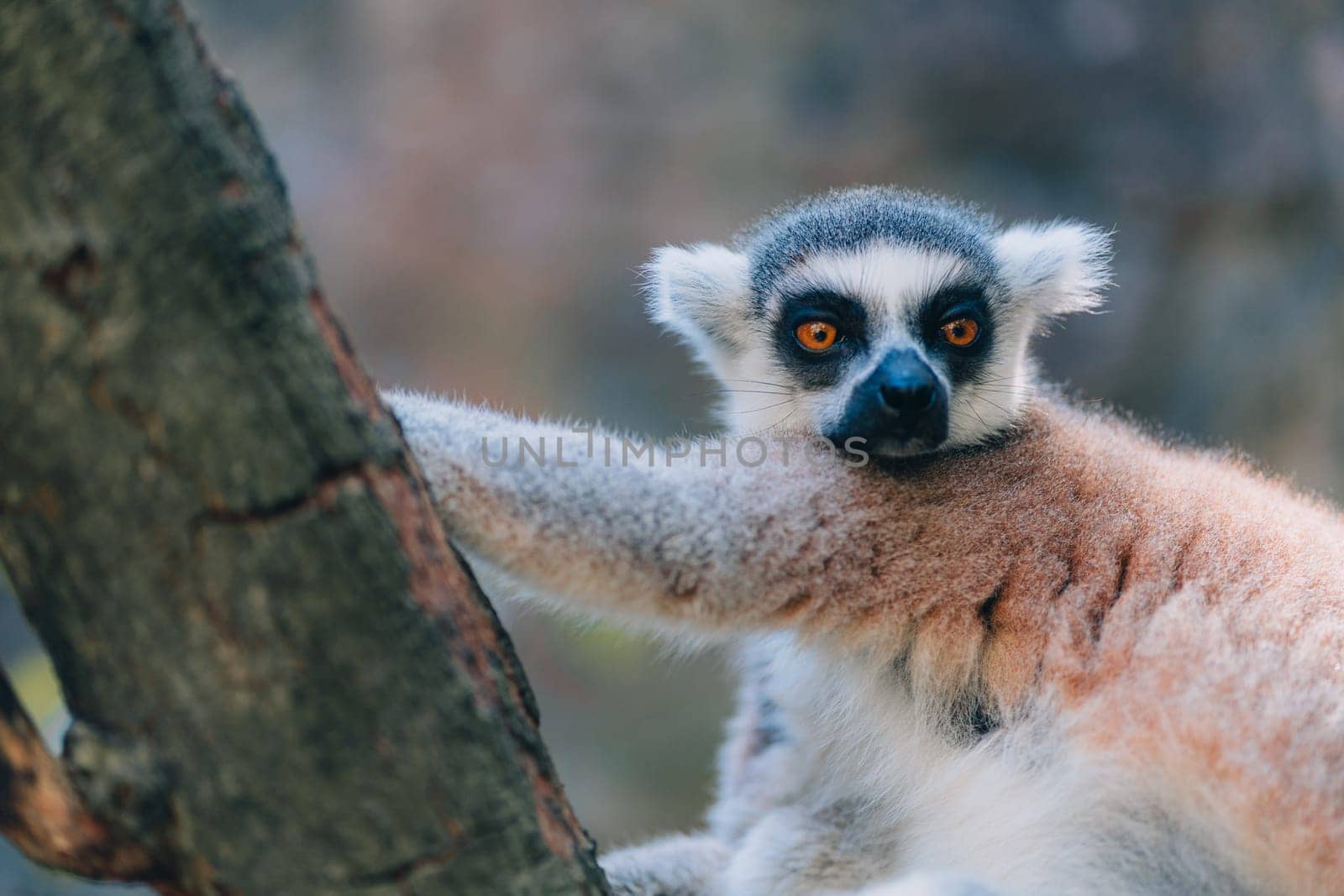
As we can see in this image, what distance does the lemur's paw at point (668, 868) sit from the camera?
119 inches

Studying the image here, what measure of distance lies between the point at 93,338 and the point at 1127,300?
814cm

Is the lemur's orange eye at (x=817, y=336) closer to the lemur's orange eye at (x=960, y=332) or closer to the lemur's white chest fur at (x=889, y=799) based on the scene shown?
the lemur's orange eye at (x=960, y=332)

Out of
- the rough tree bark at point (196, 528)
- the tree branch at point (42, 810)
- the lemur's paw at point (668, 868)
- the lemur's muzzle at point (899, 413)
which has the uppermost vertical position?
the lemur's muzzle at point (899, 413)

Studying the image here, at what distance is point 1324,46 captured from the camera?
27.0 ft

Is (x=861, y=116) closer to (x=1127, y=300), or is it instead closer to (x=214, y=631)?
(x=1127, y=300)

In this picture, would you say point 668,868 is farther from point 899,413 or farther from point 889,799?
point 899,413

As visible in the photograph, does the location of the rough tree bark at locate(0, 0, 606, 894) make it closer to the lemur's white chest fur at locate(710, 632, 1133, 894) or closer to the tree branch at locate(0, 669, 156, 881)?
the tree branch at locate(0, 669, 156, 881)

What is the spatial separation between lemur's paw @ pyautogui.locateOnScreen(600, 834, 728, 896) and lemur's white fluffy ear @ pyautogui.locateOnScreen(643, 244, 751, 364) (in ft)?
5.26

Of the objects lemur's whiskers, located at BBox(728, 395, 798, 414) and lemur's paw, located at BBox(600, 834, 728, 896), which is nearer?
lemur's paw, located at BBox(600, 834, 728, 896)

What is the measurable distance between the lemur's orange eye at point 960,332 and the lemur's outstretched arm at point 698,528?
25.7 inches

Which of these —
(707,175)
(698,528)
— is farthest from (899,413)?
(707,175)

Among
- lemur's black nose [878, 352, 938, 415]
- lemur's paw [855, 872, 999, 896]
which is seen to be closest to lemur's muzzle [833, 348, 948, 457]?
lemur's black nose [878, 352, 938, 415]

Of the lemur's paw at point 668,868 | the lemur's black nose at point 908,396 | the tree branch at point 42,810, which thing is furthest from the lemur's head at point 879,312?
the tree branch at point 42,810

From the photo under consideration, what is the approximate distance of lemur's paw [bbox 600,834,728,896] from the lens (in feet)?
9.89
